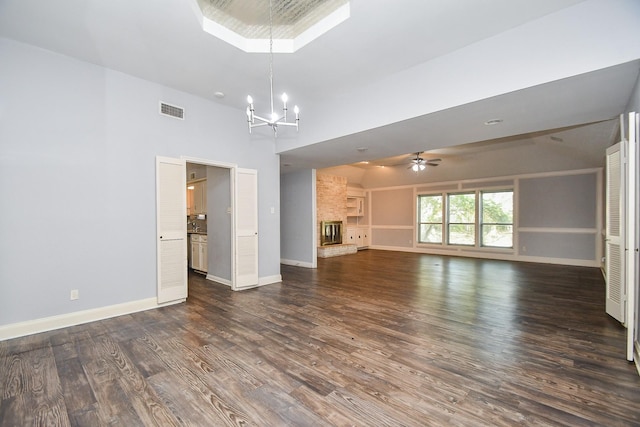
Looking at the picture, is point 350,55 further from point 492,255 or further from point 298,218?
point 492,255

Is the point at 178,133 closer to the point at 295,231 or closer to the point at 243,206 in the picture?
the point at 243,206

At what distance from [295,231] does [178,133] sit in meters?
4.12

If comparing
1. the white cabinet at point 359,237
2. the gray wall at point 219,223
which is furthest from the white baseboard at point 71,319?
the white cabinet at point 359,237

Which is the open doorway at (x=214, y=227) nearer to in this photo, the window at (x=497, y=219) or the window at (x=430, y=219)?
the window at (x=430, y=219)

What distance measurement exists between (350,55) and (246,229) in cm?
327

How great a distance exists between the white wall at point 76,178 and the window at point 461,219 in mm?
8504

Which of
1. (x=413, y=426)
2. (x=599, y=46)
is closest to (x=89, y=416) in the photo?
(x=413, y=426)

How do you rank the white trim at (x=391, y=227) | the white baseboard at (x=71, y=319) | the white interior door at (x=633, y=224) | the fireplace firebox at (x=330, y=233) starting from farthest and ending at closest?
the white trim at (x=391, y=227) < the fireplace firebox at (x=330, y=233) < the white baseboard at (x=71, y=319) < the white interior door at (x=633, y=224)

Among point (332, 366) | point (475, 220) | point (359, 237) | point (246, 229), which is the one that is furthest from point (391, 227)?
point (332, 366)

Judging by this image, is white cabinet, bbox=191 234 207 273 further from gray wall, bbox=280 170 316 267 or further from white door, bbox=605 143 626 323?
white door, bbox=605 143 626 323

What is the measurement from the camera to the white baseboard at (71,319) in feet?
9.77

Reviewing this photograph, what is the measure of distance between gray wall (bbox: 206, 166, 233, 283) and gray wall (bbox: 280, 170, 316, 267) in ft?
8.29

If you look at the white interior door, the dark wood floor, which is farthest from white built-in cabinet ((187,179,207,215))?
the white interior door

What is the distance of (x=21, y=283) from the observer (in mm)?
3025
